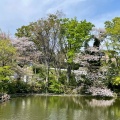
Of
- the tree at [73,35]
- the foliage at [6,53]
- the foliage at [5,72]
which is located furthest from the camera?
the tree at [73,35]

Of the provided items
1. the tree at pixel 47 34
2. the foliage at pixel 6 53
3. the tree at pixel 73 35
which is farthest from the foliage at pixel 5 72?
the tree at pixel 73 35

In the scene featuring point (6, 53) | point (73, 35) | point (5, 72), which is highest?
point (73, 35)

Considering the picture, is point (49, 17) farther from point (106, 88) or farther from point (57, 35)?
point (106, 88)

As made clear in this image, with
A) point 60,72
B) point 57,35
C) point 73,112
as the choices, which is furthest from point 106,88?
point 73,112

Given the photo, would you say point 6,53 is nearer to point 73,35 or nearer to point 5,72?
point 5,72

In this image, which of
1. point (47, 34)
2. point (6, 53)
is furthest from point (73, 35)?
point (6, 53)

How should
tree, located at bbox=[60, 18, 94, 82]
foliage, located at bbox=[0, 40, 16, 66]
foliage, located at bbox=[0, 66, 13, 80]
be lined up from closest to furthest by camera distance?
foliage, located at bbox=[0, 66, 13, 80] < foliage, located at bbox=[0, 40, 16, 66] < tree, located at bbox=[60, 18, 94, 82]

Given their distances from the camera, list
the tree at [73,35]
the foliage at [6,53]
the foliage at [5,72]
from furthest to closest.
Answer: the tree at [73,35]
the foliage at [6,53]
the foliage at [5,72]

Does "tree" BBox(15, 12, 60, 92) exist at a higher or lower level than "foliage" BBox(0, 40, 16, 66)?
higher

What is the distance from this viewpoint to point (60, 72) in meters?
37.4

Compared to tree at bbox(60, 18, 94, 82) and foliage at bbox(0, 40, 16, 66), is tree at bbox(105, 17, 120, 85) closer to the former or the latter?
tree at bbox(60, 18, 94, 82)

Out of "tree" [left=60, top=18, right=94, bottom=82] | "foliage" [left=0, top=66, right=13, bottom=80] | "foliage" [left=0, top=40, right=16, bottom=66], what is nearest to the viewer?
"foliage" [left=0, top=66, right=13, bottom=80]

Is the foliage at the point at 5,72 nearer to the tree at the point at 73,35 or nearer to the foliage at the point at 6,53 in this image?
the foliage at the point at 6,53

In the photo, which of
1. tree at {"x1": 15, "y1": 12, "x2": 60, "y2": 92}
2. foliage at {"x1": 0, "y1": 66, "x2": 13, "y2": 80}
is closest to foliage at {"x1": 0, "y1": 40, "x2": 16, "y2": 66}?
foliage at {"x1": 0, "y1": 66, "x2": 13, "y2": 80}
